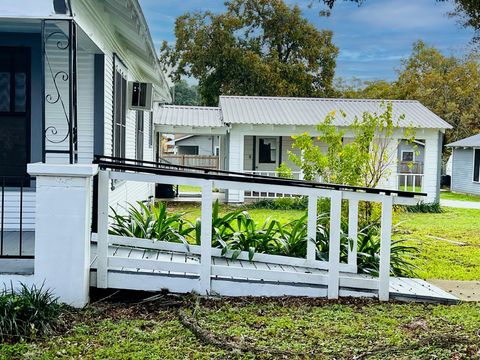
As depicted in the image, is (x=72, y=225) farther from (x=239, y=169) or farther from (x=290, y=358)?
(x=239, y=169)

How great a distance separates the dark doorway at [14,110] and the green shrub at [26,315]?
9.89ft

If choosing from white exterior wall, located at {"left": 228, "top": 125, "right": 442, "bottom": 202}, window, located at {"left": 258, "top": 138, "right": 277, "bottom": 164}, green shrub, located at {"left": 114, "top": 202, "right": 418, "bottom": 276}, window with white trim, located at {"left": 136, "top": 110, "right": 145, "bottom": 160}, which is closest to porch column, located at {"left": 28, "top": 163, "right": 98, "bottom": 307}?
green shrub, located at {"left": 114, "top": 202, "right": 418, "bottom": 276}

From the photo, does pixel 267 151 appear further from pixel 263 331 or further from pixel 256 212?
pixel 263 331

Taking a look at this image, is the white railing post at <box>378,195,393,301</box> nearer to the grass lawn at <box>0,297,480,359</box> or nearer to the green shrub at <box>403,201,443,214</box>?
the grass lawn at <box>0,297,480,359</box>

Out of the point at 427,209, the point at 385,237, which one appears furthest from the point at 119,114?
the point at 427,209

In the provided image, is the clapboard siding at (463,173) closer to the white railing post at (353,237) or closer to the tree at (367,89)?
the tree at (367,89)

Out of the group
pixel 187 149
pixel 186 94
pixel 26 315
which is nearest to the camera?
pixel 26 315

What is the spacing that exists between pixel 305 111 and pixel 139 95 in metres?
10.7

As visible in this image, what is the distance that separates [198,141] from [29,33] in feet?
116

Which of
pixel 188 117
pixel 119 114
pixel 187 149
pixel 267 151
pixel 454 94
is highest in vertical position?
pixel 454 94

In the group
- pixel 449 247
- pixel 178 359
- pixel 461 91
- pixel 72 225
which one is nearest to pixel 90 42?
pixel 72 225

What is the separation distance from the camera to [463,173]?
88.7 ft

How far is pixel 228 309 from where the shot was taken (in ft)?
16.6

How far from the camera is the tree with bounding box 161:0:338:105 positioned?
114ft
